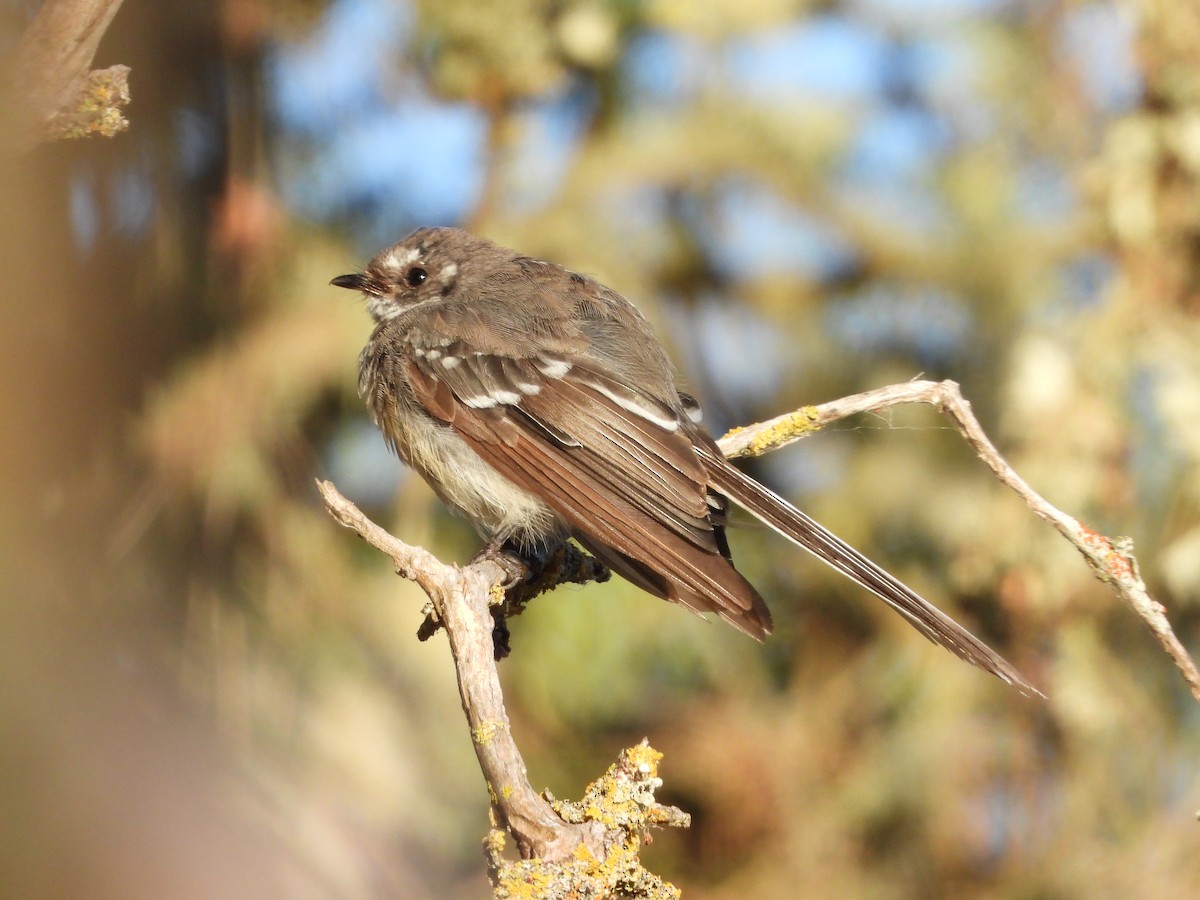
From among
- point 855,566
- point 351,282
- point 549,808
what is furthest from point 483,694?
point 351,282

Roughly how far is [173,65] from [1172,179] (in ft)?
10.2

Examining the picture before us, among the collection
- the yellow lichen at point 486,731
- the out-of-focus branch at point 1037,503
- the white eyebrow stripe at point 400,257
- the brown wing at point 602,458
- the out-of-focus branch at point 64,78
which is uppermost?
the out-of-focus branch at point 1037,503

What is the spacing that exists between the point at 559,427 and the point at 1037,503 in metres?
1.31

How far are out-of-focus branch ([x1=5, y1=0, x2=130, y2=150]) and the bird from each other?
1528 mm

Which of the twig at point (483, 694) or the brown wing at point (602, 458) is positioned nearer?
the twig at point (483, 694)

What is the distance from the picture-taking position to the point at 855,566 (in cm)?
269

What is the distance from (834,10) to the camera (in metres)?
4.01

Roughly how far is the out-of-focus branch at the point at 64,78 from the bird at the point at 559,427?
5.01 feet

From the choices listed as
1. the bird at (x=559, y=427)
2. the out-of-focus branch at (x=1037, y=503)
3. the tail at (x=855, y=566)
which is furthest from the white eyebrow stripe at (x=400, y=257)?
the out-of-focus branch at (x=1037, y=503)

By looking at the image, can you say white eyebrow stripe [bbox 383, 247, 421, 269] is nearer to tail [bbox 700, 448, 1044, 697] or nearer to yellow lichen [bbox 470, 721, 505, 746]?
tail [bbox 700, 448, 1044, 697]

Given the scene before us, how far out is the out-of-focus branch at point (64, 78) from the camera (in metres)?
1.19

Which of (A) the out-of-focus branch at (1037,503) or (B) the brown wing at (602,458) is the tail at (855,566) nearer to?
(B) the brown wing at (602,458)

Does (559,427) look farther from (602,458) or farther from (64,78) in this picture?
(64,78)

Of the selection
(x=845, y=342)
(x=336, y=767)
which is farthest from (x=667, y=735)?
(x=845, y=342)
